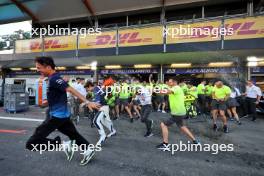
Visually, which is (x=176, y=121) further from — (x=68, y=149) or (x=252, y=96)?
(x=252, y=96)

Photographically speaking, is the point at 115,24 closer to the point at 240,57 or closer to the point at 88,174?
the point at 240,57

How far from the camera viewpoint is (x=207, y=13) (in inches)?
638

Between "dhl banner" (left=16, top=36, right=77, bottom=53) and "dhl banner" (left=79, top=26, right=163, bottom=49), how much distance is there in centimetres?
92

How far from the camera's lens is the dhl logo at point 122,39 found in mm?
13058

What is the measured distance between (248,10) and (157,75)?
7.47m

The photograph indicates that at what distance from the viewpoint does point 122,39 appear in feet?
44.2

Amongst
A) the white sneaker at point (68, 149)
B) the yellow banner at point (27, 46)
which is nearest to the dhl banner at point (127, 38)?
the yellow banner at point (27, 46)

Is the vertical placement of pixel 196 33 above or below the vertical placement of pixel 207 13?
below

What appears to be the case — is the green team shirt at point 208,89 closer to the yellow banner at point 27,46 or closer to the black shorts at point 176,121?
the black shorts at point 176,121

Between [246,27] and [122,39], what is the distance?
665cm

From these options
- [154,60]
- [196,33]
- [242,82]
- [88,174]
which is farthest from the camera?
[154,60]

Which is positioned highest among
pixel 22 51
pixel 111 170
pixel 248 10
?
pixel 248 10

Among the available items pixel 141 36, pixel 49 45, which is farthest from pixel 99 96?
pixel 49 45

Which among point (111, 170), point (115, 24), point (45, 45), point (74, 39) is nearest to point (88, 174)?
point (111, 170)
